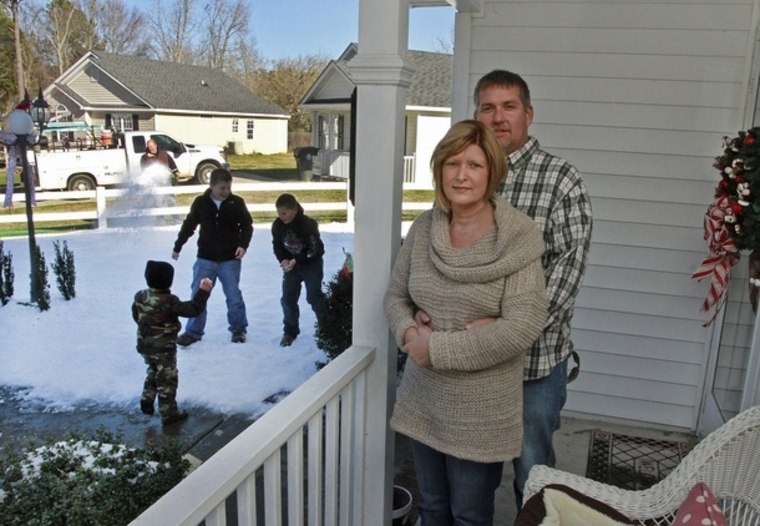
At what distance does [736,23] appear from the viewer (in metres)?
2.71

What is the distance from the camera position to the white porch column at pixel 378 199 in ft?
5.18

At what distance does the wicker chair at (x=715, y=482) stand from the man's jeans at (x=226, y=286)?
14.0ft

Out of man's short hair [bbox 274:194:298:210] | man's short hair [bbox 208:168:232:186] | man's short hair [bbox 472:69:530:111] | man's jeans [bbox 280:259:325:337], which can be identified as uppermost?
man's short hair [bbox 472:69:530:111]

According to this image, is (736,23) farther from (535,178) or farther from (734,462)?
(734,462)

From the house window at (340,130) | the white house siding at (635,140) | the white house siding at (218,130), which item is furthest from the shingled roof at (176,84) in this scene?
the white house siding at (635,140)

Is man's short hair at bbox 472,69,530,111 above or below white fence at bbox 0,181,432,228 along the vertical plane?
above

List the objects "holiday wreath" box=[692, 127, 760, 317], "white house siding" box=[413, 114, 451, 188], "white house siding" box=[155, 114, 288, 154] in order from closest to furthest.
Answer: "holiday wreath" box=[692, 127, 760, 317] < "white house siding" box=[155, 114, 288, 154] < "white house siding" box=[413, 114, 451, 188]

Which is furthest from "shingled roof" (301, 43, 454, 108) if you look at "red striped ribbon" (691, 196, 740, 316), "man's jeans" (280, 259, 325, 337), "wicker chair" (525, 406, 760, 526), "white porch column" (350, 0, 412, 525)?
"wicker chair" (525, 406, 760, 526)

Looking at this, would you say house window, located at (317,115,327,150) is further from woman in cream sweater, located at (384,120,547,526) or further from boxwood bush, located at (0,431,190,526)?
woman in cream sweater, located at (384,120,547,526)

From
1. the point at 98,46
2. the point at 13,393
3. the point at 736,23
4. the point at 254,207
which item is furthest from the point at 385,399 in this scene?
the point at 98,46

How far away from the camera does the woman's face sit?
133cm

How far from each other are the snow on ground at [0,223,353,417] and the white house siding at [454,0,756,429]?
2488 millimetres

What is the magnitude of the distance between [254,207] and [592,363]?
25.2ft

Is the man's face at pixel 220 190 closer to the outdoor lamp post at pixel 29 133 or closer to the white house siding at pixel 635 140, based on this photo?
the white house siding at pixel 635 140
